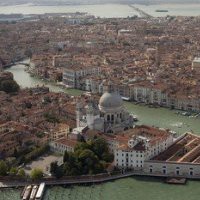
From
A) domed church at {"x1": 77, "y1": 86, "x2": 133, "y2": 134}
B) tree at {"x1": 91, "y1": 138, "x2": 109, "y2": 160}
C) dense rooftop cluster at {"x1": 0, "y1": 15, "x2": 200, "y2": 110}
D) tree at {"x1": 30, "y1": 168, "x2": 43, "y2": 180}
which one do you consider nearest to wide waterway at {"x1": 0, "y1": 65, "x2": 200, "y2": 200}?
tree at {"x1": 30, "y1": 168, "x2": 43, "y2": 180}

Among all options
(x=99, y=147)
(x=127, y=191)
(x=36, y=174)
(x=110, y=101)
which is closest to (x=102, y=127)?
(x=110, y=101)

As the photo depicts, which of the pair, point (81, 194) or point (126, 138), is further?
point (126, 138)

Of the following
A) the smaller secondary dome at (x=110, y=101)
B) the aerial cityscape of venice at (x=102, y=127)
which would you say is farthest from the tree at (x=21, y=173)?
the smaller secondary dome at (x=110, y=101)

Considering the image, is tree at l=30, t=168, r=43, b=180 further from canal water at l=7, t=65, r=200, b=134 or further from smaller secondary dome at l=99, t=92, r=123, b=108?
canal water at l=7, t=65, r=200, b=134

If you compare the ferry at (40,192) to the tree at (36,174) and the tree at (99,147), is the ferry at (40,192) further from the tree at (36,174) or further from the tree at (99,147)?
the tree at (99,147)

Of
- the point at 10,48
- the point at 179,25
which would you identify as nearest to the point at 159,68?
the point at 10,48

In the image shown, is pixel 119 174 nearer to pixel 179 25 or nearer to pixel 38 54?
pixel 38 54
